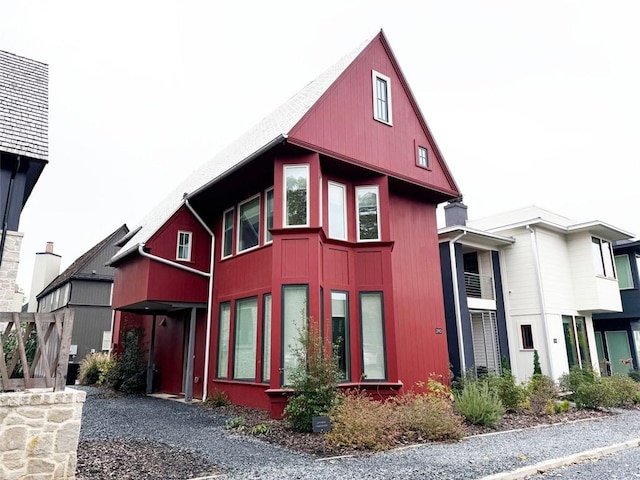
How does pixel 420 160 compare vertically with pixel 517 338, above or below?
above

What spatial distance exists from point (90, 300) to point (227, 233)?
1528cm

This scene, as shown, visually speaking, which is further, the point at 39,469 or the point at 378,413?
the point at 378,413

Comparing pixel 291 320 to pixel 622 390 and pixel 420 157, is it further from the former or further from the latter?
pixel 622 390

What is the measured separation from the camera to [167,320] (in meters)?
14.5

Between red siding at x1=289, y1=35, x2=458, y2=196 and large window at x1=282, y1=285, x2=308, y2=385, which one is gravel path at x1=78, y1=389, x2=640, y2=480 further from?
red siding at x1=289, y1=35, x2=458, y2=196

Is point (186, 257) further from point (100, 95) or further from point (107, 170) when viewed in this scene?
point (107, 170)

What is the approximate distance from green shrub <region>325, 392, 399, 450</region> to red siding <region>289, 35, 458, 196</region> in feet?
18.1

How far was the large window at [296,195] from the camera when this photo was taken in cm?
929

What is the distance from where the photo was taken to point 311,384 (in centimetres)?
761

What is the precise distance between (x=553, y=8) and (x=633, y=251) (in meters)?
12.1

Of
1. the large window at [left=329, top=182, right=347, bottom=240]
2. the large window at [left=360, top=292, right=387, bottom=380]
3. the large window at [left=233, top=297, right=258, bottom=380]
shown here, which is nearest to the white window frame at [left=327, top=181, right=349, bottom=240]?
the large window at [left=329, top=182, right=347, bottom=240]

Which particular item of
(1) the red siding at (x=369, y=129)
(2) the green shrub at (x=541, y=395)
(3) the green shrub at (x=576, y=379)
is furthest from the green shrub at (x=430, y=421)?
(3) the green shrub at (x=576, y=379)

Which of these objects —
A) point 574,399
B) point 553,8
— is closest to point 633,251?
point 574,399

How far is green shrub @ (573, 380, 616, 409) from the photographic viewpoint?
35.9 ft
